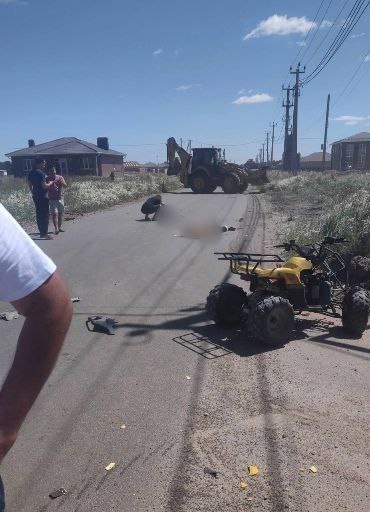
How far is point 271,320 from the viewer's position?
196 inches

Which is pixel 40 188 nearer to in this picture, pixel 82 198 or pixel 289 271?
pixel 289 271

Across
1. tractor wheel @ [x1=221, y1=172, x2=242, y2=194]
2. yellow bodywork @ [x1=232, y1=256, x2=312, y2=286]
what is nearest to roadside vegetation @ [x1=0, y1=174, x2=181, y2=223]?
tractor wheel @ [x1=221, y1=172, x2=242, y2=194]

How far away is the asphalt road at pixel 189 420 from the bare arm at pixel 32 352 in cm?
176

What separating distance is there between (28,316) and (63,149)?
2153 inches

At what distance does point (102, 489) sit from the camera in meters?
2.96

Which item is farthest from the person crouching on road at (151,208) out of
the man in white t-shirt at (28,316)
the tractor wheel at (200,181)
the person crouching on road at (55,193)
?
the man in white t-shirt at (28,316)

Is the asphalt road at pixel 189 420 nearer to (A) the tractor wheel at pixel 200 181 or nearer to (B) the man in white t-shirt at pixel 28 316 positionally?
(B) the man in white t-shirt at pixel 28 316

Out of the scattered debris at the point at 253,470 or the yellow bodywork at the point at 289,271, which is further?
the yellow bodywork at the point at 289,271

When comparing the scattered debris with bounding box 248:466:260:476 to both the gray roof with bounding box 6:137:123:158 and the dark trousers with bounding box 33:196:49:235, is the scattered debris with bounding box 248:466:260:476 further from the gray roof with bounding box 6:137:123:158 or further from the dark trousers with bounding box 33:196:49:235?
the gray roof with bounding box 6:137:123:158

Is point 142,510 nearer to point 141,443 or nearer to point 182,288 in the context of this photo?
point 141,443

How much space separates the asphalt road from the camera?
2.92m

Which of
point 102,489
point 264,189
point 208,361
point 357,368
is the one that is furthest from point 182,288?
point 264,189

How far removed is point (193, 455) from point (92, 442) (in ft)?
2.45

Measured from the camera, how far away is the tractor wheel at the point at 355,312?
5.34 metres
